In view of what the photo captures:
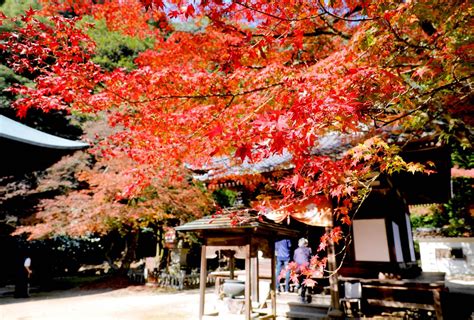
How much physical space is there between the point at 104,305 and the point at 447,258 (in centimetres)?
2148

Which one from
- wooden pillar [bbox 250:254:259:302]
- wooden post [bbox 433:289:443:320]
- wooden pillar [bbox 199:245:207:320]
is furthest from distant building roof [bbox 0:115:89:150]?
wooden post [bbox 433:289:443:320]

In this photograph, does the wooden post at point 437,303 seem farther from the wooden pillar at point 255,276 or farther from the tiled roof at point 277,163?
the wooden pillar at point 255,276

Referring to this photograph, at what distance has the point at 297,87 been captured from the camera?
5.30 metres

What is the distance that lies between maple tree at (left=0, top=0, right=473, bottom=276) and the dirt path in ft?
16.6

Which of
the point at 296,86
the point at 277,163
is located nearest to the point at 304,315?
the point at 277,163

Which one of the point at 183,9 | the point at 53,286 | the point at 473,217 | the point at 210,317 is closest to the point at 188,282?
the point at 53,286

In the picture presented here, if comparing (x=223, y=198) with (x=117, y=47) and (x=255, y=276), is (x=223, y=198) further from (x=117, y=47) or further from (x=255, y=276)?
(x=117, y=47)

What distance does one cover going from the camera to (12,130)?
3.72m

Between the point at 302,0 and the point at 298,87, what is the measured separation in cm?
138

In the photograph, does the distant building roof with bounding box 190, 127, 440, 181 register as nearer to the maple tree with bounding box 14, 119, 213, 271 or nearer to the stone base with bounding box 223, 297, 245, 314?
the stone base with bounding box 223, 297, 245, 314

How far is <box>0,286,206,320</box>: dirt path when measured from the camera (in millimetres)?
9570

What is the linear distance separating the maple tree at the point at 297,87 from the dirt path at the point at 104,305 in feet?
16.6

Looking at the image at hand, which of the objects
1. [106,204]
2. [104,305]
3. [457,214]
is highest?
[457,214]

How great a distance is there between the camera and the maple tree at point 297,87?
3775mm
